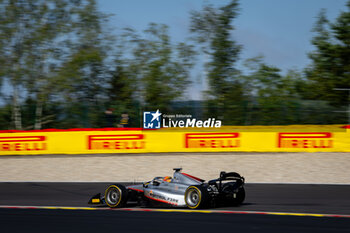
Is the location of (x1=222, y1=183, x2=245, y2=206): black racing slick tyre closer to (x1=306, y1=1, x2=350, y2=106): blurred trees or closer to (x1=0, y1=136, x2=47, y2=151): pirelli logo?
(x1=0, y1=136, x2=47, y2=151): pirelli logo

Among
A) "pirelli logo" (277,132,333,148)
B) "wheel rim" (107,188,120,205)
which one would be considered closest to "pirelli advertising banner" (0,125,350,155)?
"pirelli logo" (277,132,333,148)

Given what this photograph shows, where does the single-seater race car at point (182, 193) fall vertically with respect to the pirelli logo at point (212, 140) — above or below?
below

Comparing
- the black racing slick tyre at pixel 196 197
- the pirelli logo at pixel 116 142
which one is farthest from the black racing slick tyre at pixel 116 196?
the pirelli logo at pixel 116 142

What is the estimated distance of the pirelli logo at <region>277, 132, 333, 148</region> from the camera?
19.9 metres

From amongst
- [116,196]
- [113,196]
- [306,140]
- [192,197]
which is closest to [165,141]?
[306,140]

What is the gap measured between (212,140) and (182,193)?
9677mm

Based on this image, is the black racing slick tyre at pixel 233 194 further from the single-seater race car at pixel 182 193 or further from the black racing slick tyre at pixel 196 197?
the black racing slick tyre at pixel 196 197

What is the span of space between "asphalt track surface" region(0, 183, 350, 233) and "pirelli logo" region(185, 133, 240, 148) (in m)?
4.87

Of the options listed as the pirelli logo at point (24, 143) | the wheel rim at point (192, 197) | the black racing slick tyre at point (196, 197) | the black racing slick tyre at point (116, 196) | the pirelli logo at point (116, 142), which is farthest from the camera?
the pirelli logo at point (24, 143)

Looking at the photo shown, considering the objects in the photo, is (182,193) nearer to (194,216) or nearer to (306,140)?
(194,216)

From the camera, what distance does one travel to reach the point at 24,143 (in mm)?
22609

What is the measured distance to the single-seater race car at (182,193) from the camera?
37.1 ft

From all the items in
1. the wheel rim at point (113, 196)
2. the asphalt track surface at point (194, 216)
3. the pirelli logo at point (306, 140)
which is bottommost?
the asphalt track surface at point (194, 216)

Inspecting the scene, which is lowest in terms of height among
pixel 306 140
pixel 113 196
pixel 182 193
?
pixel 113 196
